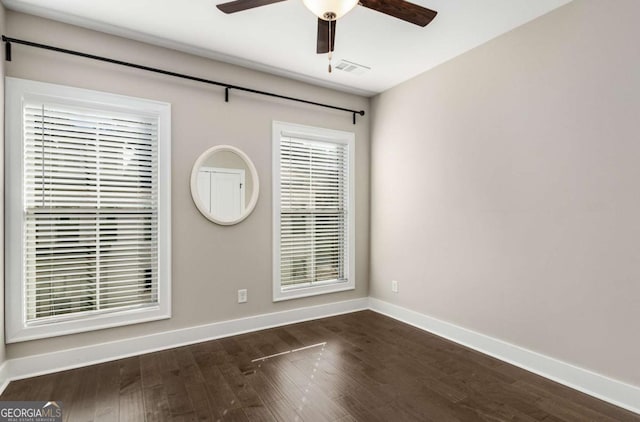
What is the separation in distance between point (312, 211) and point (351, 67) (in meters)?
1.66

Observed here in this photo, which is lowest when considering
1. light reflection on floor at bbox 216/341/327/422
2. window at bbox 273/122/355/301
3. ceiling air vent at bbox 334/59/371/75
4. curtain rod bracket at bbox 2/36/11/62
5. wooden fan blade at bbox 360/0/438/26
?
light reflection on floor at bbox 216/341/327/422

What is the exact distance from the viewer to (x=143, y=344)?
2.88 meters

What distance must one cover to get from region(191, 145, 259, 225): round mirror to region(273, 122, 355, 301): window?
1.03ft

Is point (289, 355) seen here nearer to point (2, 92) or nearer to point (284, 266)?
point (284, 266)

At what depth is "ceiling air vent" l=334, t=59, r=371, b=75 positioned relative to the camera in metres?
3.35

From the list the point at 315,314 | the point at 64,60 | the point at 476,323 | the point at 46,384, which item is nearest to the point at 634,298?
the point at 476,323

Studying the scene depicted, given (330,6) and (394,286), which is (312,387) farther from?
(330,6)

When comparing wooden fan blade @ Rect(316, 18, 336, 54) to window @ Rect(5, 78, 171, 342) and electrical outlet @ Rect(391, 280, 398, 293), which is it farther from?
electrical outlet @ Rect(391, 280, 398, 293)

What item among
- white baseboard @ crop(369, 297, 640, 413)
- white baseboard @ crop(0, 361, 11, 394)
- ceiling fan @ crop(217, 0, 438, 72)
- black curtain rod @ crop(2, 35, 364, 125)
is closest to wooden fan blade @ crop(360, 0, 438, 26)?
ceiling fan @ crop(217, 0, 438, 72)

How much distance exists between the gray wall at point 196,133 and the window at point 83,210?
0.11m

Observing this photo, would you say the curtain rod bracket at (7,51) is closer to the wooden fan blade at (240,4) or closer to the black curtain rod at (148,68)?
the black curtain rod at (148,68)

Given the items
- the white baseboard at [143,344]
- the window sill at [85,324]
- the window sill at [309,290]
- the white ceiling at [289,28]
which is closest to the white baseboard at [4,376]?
the white baseboard at [143,344]

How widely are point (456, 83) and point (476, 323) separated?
2320 millimetres

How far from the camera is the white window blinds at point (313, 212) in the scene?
374 cm
